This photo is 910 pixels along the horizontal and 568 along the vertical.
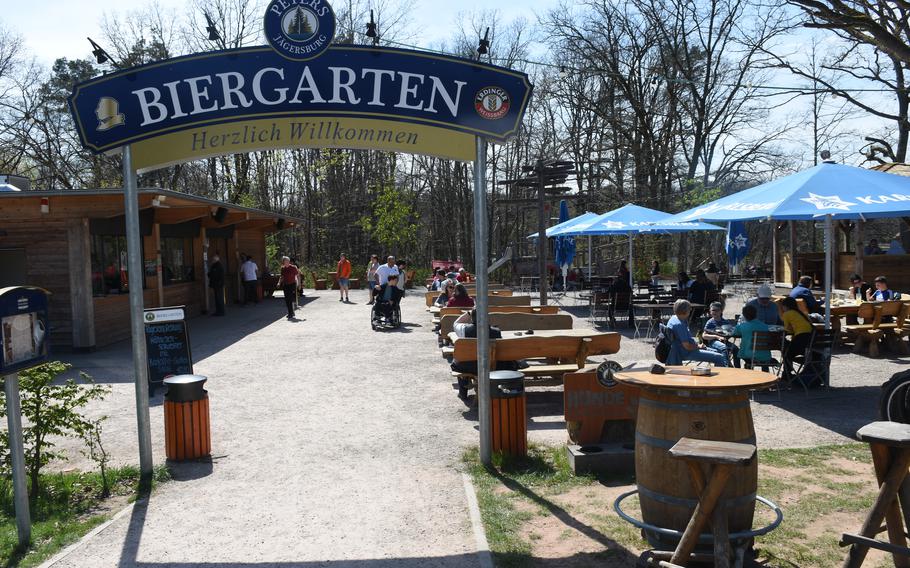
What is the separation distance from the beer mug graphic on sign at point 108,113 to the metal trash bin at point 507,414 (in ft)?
12.4

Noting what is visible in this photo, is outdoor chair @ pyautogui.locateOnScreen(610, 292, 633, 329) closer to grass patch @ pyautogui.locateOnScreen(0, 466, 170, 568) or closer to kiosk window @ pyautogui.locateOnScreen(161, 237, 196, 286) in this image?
grass patch @ pyautogui.locateOnScreen(0, 466, 170, 568)

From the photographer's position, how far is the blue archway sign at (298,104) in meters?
5.75

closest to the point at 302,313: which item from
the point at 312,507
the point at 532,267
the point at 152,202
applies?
the point at 152,202

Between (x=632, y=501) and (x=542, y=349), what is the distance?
3.26 metres

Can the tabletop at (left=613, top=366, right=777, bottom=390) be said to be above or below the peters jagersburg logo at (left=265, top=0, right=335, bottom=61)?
below

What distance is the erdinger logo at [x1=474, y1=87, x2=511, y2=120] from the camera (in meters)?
5.85

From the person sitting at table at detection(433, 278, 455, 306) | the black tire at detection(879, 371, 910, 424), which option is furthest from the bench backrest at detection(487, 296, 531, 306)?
the black tire at detection(879, 371, 910, 424)

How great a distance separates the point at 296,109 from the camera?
19.0 ft

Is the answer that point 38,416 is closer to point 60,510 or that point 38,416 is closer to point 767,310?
Result: point 60,510

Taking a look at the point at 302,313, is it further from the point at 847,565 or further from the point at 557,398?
the point at 847,565

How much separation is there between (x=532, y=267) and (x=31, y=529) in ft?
76.1

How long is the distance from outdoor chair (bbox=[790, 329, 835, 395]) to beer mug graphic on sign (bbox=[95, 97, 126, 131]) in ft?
25.6

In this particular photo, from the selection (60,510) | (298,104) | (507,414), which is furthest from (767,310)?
(60,510)

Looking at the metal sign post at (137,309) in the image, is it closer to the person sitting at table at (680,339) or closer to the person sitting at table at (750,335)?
the person sitting at table at (680,339)
